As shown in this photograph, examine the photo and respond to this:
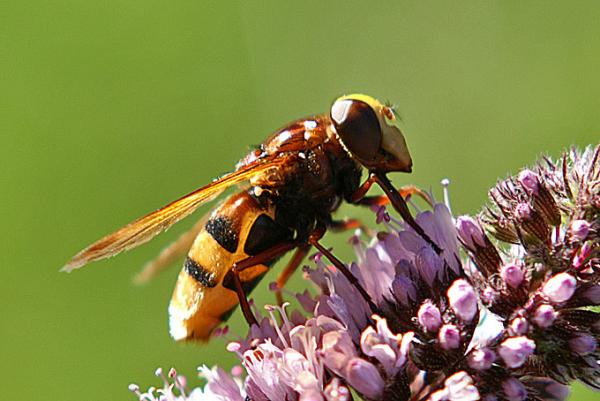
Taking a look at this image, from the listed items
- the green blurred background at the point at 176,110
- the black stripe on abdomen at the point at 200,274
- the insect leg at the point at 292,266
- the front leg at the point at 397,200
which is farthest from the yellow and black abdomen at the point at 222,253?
the green blurred background at the point at 176,110

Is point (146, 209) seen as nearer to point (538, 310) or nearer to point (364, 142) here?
point (364, 142)

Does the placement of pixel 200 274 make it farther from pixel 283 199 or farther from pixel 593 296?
pixel 593 296

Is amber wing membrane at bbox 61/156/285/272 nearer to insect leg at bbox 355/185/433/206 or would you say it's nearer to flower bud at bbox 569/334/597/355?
insect leg at bbox 355/185/433/206

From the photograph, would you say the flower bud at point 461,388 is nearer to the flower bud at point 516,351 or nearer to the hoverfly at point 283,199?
the flower bud at point 516,351

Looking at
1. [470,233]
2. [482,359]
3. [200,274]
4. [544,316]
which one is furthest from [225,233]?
[544,316]

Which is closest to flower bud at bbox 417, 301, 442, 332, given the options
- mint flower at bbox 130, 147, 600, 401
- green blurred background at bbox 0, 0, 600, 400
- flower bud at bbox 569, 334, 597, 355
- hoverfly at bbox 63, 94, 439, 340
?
mint flower at bbox 130, 147, 600, 401

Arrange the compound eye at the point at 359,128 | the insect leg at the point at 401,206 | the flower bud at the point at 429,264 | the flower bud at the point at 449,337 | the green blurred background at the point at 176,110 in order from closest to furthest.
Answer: the flower bud at the point at 449,337, the flower bud at the point at 429,264, the insect leg at the point at 401,206, the compound eye at the point at 359,128, the green blurred background at the point at 176,110
